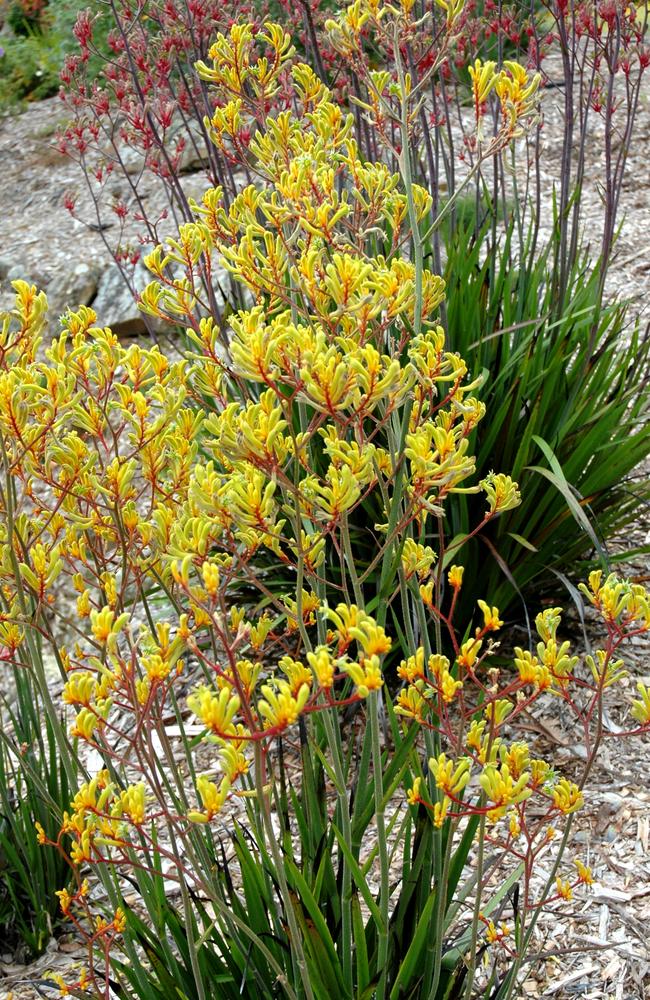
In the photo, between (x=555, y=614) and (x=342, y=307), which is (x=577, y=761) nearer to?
(x=555, y=614)

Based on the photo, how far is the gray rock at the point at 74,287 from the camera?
6.35 m

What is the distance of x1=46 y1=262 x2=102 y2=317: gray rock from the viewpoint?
20.8 ft

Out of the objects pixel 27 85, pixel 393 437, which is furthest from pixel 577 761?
pixel 27 85

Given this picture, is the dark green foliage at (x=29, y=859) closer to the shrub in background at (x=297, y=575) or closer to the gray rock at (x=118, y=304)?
the shrub in background at (x=297, y=575)

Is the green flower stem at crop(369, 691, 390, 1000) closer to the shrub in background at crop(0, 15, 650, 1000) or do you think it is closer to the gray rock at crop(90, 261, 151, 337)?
the shrub in background at crop(0, 15, 650, 1000)

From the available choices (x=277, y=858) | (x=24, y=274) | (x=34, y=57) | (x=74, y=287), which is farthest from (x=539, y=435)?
(x=34, y=57)

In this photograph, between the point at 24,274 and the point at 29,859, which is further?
the point at 24,274

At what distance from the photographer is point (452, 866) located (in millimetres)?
1609

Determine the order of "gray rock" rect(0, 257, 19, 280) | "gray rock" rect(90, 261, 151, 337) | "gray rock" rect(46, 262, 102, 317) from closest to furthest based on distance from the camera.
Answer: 1. "gray rock" rect(90, 261, 151, 337)
2. "gray rock" rect(46, 262, 102, 317)
3. "gray rock" rect(0, 257, 19, 280)

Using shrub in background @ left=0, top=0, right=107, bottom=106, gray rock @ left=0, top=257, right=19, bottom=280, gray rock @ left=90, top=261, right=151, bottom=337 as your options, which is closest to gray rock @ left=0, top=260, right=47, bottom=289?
gray rock @ left=0, top=257, right=19, bottom=280

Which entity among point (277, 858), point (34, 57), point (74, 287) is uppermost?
point (34, 57)

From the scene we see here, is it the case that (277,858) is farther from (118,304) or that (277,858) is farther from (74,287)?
(74,287)

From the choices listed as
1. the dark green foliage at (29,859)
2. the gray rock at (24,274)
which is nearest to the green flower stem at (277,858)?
the dark green foliage at (29,859)

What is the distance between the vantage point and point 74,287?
6.41m
